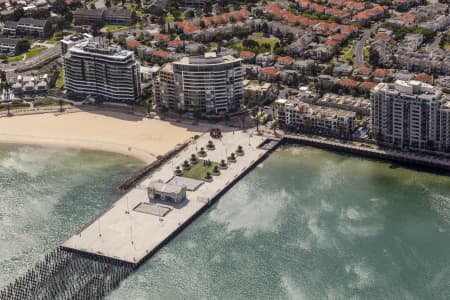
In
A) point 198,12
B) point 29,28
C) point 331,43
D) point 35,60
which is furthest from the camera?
point 198,12

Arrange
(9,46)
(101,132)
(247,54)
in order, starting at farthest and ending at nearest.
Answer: (9,46), (247,54), (101,132)

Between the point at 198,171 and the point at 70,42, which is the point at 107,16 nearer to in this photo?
the point at 70,42

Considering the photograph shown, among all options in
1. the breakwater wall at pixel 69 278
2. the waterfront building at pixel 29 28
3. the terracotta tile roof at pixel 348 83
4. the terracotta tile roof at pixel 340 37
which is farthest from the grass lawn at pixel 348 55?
the breakwater wall at pixel 69 278

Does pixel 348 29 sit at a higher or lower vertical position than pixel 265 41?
higher

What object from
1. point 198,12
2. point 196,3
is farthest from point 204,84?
point 196,3

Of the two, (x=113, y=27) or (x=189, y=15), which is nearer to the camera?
(x=113, y=27)

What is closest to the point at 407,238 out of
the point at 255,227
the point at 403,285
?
the point at 403,285

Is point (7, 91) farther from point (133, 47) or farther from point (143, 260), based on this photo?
point (143, 260)

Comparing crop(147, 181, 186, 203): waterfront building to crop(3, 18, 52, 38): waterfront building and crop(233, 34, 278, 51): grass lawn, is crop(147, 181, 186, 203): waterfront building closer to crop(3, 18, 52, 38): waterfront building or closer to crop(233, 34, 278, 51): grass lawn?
crop(233, 34, 278, 51): grass lawn
